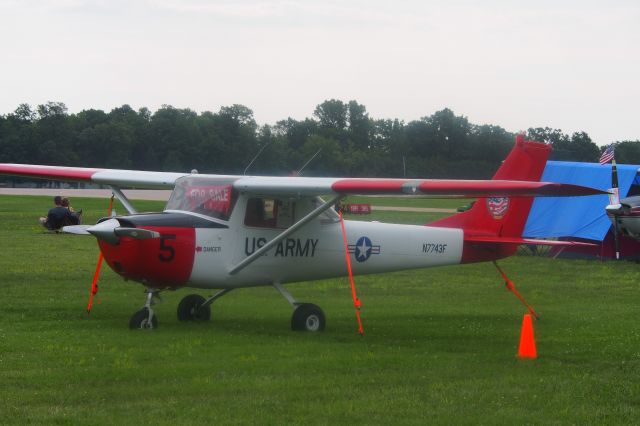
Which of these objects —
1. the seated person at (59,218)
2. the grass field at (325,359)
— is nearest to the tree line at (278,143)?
the seated person at (59,218)

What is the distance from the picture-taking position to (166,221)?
12.9 meters

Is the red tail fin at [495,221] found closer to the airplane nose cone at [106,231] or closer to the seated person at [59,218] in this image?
the airplane nose cone at [106,231]

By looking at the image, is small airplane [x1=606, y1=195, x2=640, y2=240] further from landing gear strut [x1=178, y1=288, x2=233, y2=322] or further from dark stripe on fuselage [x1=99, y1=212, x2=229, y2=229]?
dark stripe on fuselage [x1=99, y1=212, x2=229, y2=229]

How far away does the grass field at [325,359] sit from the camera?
845cm

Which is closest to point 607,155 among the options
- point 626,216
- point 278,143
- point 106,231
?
point 626,216

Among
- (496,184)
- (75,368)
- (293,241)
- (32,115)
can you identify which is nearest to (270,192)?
(293,241)

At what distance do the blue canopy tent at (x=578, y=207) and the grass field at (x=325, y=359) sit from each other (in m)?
8.01

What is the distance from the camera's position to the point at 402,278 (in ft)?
69.1

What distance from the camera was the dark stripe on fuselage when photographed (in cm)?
1257

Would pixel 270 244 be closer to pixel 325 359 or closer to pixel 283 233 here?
pixel 283 233

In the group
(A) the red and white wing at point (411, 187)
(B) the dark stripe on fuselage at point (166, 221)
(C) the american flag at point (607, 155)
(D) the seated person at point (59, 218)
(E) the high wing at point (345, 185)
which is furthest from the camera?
(D) the seated person at point (59, 218)

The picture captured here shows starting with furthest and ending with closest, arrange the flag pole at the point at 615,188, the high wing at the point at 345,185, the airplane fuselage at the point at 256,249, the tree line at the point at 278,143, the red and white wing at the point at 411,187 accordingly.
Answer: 1. the tree line at the point at 278,143
2. the flag pole at the point at 615,188
3. the airplane fuselage at the point at 256,249
4. the high wing at the point at 345,185
5. the red and white wing at the point at 411,187

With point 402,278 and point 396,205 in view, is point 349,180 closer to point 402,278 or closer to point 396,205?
point 402,278

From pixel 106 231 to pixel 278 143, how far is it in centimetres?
2796
